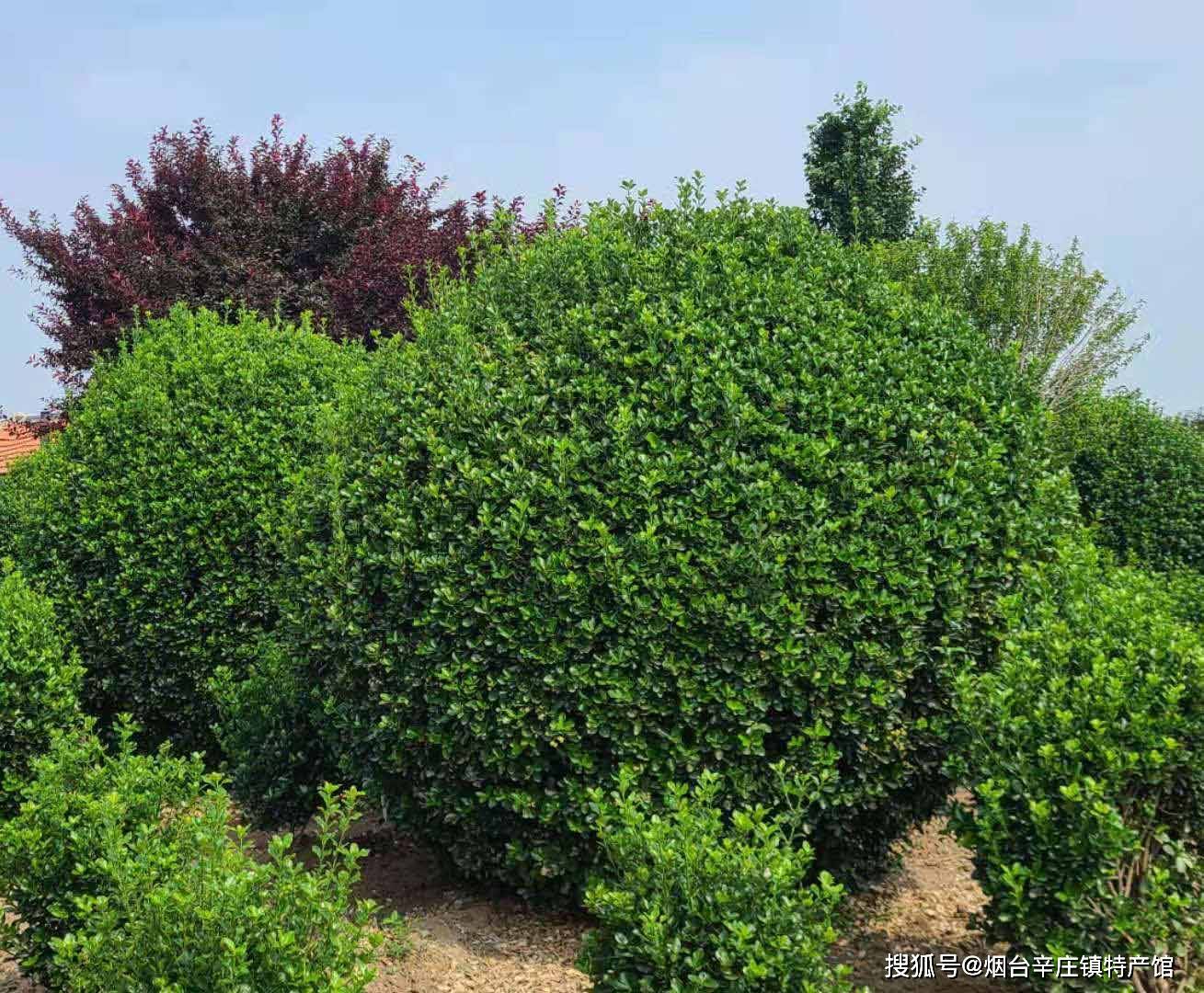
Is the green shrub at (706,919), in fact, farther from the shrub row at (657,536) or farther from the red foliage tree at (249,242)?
the red foliage tree at (249,242)

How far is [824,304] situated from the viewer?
554 centimetres

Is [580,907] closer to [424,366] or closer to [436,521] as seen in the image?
[436,521]

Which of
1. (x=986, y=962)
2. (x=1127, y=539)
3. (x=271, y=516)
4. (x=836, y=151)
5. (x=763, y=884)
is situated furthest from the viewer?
(x=836, y=151)

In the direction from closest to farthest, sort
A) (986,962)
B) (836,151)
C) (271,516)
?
(986,962), (271,516), (836,151)

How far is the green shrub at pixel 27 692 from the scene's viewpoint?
682cm

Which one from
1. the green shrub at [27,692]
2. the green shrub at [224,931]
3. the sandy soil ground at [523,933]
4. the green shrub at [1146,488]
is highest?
the green shrub at [1146,488]

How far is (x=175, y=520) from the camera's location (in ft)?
25.9

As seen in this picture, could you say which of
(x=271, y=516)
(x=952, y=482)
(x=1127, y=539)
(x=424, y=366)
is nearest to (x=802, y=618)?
(x=952, y=482)

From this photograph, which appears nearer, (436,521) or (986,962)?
(986,962)

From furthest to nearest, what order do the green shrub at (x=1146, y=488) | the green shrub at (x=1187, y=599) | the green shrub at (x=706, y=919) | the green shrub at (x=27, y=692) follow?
the green shrub at (x=1146, y=488) → the green shrub at (x=27, y=692) → the green shrub at (x=1187, y=599) → the green shrub at (x=706, y=919)

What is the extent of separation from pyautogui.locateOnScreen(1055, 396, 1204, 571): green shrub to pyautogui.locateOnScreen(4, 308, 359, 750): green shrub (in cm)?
775

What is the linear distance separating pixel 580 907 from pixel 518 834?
520mm

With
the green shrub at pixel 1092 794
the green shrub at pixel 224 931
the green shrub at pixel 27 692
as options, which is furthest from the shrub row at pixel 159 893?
the green shrub at pixel 1092 794

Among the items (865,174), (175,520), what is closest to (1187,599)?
(175,520)
